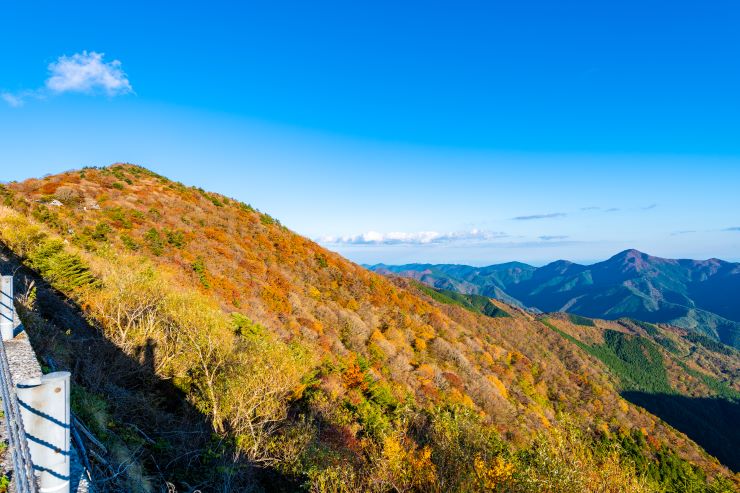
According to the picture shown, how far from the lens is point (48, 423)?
3113 millimetres

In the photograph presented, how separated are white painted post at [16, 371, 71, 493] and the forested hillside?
4.31 m

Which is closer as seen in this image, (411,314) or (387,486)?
(387,486)

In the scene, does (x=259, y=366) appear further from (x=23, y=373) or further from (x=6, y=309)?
(x=23, y=373)

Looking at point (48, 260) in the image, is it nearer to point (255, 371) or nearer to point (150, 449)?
point (255, 371)

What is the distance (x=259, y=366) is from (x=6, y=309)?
11.7 m

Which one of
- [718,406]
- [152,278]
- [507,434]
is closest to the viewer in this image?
[152,278]

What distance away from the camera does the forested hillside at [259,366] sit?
12742mm

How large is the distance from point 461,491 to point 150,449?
9.64 m

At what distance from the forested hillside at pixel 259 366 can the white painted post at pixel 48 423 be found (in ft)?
14.1

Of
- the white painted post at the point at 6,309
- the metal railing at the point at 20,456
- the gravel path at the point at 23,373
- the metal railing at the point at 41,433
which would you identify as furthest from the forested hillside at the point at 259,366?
the metal railing at the point at 20,456

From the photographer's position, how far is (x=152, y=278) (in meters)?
22.3

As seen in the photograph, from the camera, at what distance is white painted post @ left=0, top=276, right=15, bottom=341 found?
7844mm

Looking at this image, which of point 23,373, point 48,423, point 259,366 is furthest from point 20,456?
point 259,366

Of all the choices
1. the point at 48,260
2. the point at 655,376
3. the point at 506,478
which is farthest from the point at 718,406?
the point at 48,260
